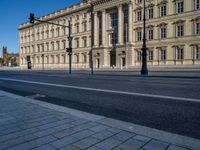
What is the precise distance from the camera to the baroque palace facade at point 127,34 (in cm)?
3981

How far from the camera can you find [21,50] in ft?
304

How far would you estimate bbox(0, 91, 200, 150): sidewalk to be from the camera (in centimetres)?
335

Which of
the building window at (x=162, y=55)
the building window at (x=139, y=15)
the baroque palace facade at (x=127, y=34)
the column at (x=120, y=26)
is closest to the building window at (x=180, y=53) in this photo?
the baroque palace facade at (x=127, y=34)

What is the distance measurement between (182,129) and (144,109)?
1.91 m

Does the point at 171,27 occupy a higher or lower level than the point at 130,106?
higher

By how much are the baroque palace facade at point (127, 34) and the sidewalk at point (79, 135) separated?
38424 millimetres

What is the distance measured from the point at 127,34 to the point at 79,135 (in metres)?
46.4

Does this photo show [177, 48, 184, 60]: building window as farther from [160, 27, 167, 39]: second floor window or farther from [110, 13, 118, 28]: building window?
[110, 13, 118, 28]: building window

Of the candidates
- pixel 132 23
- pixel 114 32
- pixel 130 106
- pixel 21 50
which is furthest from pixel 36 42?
pixel 130 106

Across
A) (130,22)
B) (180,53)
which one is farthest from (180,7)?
(130,22)

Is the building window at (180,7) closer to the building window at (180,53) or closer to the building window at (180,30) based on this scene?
the building window at (180,30)

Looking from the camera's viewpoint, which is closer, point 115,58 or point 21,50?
point 115,58

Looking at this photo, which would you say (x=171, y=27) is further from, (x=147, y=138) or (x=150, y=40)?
(x=147, y=138)

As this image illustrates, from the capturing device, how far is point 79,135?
3.88 m
